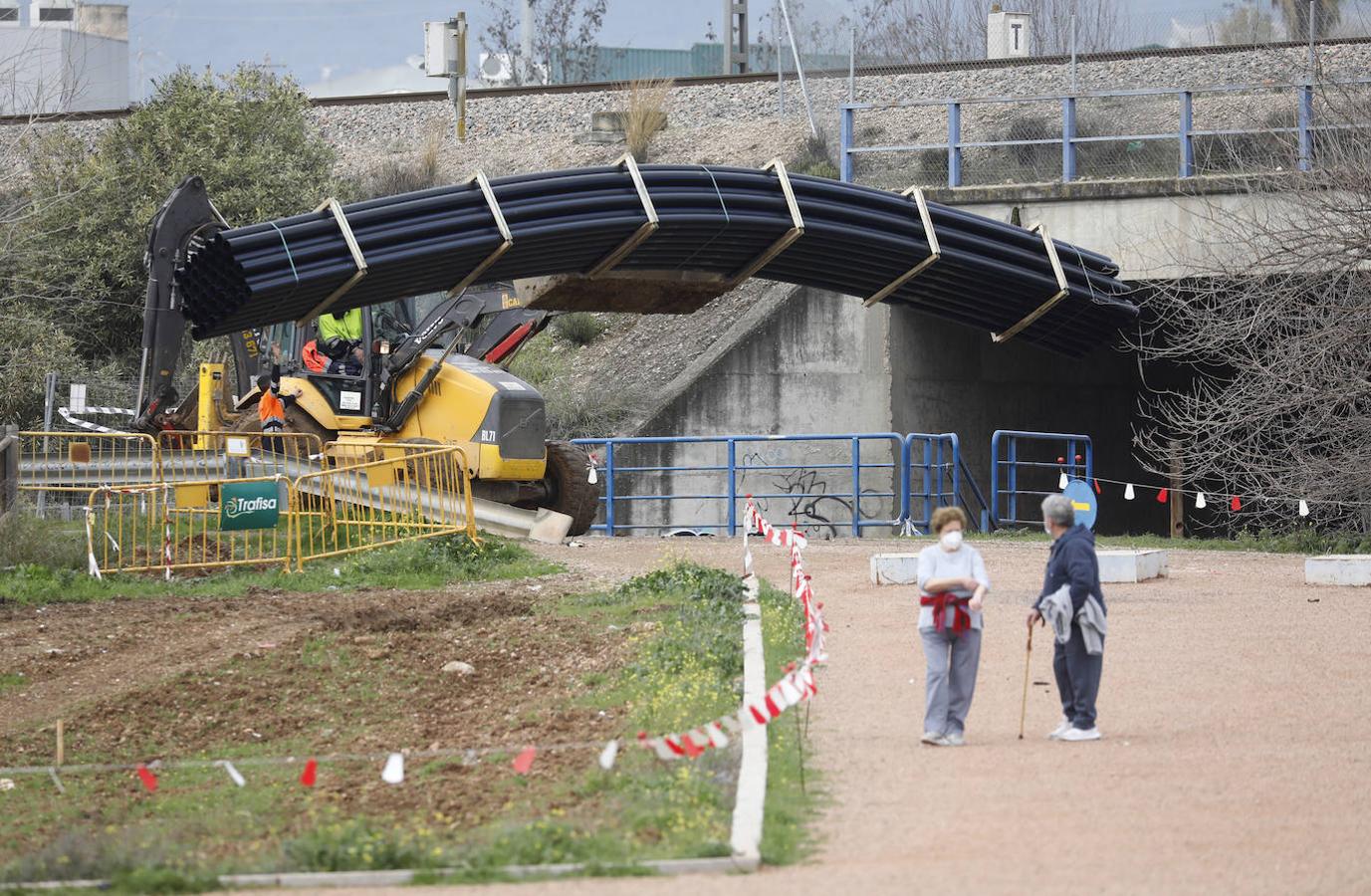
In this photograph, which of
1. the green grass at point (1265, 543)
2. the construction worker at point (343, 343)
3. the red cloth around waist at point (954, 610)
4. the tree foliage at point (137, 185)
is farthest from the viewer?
the tree foliage at point (137, 185)

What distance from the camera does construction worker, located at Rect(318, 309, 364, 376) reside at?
2189 centimetres

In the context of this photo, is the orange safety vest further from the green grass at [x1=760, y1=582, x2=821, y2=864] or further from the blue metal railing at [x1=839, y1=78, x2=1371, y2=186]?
the blue metal railing at [x1=839, y1=78, x2=1371, y2=186]

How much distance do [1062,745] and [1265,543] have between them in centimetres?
1479

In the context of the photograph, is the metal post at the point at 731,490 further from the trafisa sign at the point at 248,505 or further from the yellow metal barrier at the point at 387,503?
the trafisa sign at the point at 248,505

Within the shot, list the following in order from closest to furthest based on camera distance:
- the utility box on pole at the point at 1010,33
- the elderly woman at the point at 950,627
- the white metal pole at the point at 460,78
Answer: the elderly woman at the point at 950,627 → the white metal pole at the point at 460,78 → the utility box on pole at the point at 1010,33

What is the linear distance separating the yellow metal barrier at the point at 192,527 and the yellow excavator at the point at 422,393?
3.92ft

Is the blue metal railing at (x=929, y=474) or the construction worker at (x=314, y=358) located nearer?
the construction worker at (x=314, y=358)

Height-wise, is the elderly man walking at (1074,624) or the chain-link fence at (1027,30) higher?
the chain-link fence at (1027,30)

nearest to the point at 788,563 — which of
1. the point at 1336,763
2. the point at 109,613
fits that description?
the point at 109,613

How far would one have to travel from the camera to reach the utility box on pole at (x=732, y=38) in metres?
47.3

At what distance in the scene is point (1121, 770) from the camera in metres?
9.45

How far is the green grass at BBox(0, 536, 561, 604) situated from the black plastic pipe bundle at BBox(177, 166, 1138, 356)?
102 inches

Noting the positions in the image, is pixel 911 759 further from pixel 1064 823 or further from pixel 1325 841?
pixel 1325 841

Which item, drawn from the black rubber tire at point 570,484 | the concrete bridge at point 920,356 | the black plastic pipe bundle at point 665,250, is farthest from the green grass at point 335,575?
the concrete bridge at point 920,356
